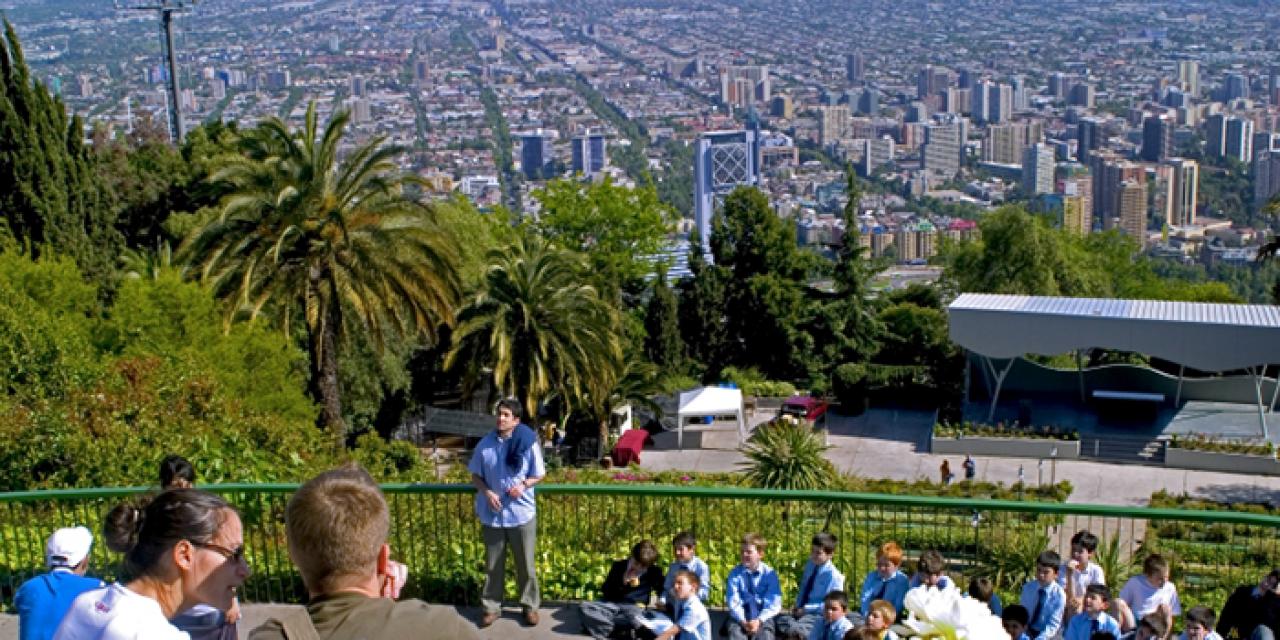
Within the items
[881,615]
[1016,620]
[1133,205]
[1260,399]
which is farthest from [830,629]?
[1133,205]

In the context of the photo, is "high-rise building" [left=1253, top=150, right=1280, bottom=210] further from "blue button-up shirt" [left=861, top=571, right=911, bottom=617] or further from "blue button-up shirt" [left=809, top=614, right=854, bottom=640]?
"blue button-up shirt" [left=809, top=614, right=854, bottom=640]

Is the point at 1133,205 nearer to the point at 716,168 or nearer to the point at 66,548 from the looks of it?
the point at 716,168

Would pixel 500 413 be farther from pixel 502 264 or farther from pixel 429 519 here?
pixel 502 264

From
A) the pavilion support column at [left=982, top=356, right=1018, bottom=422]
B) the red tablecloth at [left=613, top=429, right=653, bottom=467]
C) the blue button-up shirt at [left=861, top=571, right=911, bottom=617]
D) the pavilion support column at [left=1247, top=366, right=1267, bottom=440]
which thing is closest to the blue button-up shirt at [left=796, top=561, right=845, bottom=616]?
the blue button-up shirt at [left=861, top=571, right=911, bottom=617]

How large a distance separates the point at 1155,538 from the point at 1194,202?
191 meters

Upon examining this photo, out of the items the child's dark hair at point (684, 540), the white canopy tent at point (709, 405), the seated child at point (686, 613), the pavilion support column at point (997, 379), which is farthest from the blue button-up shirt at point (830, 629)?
the pavilion support column at point (997, 379)

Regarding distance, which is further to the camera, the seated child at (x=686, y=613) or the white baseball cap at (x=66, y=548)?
the seated child at (x=686, y=613)

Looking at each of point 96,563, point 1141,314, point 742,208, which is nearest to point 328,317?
point 96,563

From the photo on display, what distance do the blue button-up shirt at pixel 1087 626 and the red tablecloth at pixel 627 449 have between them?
22.7m

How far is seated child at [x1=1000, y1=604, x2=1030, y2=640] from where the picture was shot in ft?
24.4

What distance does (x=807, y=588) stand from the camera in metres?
7.98

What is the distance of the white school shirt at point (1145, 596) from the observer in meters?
7.90

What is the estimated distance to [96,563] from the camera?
8328mm

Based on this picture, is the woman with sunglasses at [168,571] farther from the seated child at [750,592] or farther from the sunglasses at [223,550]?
the seated child at [750,592]
